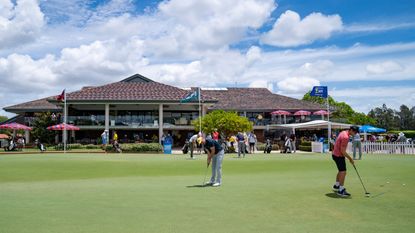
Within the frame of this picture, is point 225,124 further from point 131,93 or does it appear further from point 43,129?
point 43,129

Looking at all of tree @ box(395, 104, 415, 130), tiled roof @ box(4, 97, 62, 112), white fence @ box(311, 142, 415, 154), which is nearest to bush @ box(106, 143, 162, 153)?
white fence @ box(311, 142, 415, 154)

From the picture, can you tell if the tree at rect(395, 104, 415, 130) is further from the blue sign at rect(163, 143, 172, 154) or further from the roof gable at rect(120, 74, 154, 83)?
the blue sign at rect(163, 143, 172, 154)

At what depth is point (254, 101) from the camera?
5422 centimetres

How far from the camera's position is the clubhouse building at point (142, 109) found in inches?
1727

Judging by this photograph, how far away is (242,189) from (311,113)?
4321cm

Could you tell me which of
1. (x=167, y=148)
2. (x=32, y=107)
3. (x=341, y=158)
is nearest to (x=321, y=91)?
(x=167, y=148)

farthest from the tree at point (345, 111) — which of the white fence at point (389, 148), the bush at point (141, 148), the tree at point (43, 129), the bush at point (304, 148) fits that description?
the tree at point (43, 129)

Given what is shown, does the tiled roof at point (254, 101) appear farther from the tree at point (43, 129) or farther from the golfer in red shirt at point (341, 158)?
the golfer in red shirt at point (341, 158)

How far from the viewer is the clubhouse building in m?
43.9

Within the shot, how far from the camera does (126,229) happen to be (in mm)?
6949

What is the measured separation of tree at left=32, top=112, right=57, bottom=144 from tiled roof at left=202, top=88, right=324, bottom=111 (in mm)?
18420

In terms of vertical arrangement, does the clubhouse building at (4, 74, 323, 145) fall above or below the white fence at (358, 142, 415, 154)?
above

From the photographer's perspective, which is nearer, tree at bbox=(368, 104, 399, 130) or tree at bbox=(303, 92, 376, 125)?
tree at bbox=(303, 92, 376, 125)

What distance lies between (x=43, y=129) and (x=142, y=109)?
1052 centimetres
